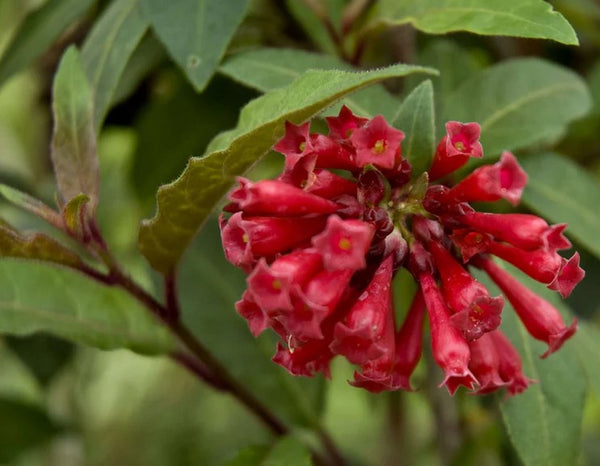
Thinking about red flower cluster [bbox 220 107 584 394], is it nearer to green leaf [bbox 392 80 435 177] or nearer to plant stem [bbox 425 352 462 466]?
green leaf [bbox 392 80 435 177]

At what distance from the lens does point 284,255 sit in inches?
36.6

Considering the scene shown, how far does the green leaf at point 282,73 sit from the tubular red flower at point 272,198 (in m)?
0.34

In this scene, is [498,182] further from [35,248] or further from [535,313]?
[35,248]

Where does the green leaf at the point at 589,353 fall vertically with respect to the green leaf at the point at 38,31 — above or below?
below

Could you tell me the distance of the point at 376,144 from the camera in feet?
3.11

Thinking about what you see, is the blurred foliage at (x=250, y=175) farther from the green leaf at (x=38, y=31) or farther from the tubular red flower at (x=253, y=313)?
the tubular red flower at (x=253, y=313)

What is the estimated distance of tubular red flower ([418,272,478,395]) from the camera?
3.08 feet

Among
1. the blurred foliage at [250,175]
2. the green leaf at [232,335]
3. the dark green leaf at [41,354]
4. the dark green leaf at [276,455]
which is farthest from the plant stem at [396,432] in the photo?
the dark green leaf at [41,354]

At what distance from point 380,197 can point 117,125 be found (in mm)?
1364

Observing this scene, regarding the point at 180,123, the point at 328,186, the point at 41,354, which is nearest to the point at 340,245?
the point at 328,186

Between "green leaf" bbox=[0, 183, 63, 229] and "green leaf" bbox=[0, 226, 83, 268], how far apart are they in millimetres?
38

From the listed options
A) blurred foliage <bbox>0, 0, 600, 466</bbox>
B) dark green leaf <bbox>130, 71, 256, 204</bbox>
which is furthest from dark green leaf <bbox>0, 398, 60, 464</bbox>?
dark green leaf <bbox>130, 71, 256, 204</bbox>

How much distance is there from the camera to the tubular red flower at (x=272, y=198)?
92 cm

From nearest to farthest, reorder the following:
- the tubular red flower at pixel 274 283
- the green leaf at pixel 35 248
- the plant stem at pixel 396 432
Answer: the tubular red flower at pixel 274 283
the green leaf at pixel 35 248
the plant stem at pixel 396 432
